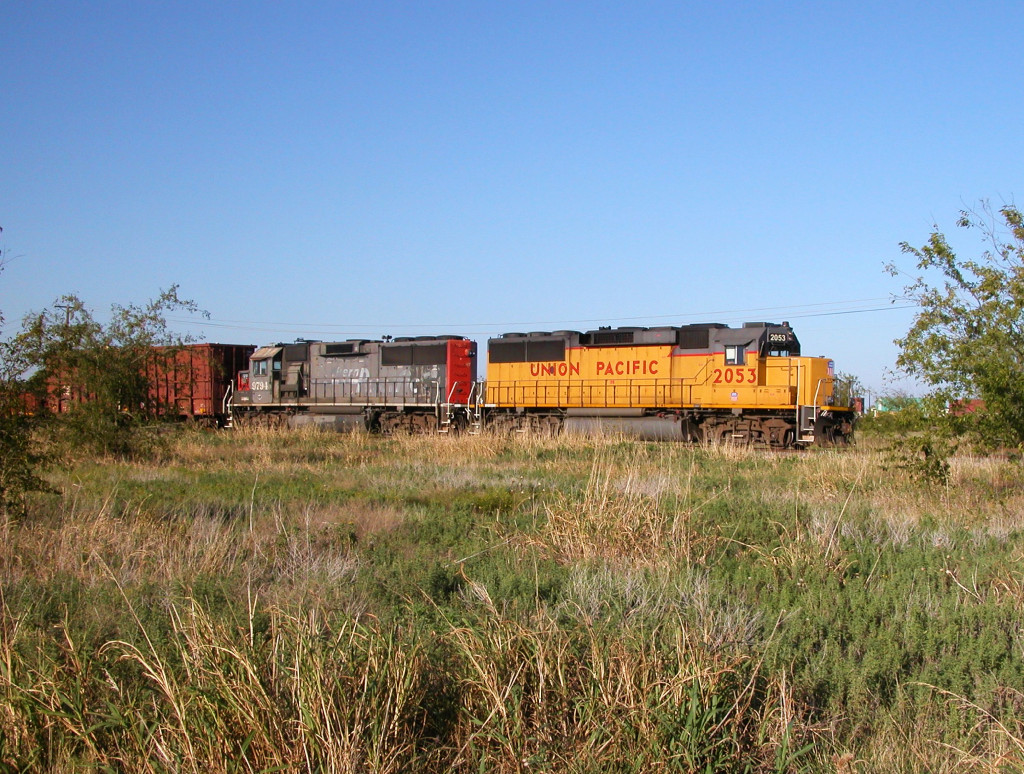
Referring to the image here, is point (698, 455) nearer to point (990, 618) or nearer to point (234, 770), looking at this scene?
point (990, 618)

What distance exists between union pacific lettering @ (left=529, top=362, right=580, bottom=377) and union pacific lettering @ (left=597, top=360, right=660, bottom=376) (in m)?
0.79

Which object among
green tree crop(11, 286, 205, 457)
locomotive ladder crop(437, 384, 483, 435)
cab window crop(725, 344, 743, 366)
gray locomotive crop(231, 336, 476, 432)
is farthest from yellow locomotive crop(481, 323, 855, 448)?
green tree crop(11, 286, 205, 457)

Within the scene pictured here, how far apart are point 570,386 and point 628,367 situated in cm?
192

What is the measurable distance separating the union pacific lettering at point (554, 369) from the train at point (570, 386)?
3 cm

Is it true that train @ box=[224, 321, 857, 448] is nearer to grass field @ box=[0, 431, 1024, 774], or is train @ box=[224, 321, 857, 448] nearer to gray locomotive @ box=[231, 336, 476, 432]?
gray locomotive @ box=[231, 336, 476, 432]

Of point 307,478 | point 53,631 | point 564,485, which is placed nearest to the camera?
point 53,631

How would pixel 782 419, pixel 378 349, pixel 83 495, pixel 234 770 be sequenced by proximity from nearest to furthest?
pixel 234 770 → pixel 83 495 → pixel 782 419 → pixel 378 349

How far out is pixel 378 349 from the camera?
30.8m

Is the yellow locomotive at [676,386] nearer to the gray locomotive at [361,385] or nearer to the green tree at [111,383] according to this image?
the gray locomotive at [361,385]

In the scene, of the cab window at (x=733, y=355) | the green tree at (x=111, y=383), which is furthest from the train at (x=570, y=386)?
the green tree at (x=111, y=383)

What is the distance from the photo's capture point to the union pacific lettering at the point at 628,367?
80.9 feet

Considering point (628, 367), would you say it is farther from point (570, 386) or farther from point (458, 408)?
point (458, 408)

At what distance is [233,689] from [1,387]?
659cm

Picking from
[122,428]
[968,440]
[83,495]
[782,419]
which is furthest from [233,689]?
[782,419]
